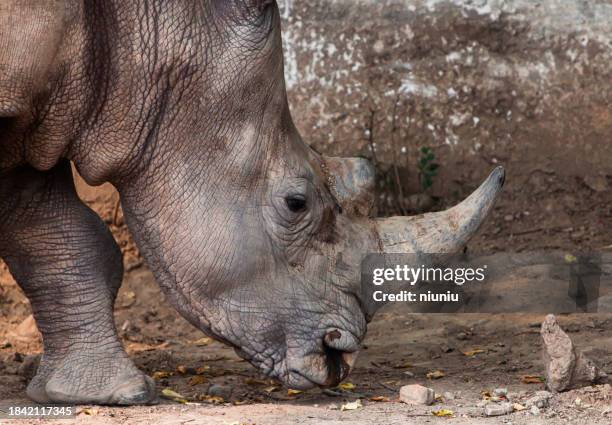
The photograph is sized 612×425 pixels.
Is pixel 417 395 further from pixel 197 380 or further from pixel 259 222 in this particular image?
pixel 197 380

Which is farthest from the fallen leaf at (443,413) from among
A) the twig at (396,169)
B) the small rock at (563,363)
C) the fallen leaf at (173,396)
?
the twig at (396,169)

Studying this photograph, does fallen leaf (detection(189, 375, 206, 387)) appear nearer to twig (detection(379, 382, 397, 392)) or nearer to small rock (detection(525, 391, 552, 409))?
twig (detection(379, 382, 397, 392))

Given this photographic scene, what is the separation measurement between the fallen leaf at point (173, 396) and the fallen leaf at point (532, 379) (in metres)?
1.59

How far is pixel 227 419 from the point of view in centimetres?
657

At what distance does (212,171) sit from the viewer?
6.76 meters

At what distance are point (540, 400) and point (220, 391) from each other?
1.50 m

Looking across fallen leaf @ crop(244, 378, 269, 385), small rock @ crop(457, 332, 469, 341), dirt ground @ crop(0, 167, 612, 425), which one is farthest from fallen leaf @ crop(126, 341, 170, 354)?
small rock @ crop(457, 332, 469, 341)

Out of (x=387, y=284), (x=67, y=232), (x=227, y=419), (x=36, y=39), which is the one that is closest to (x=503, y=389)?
(x=387, y=284)

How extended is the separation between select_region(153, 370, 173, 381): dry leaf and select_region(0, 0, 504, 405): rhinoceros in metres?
0.72

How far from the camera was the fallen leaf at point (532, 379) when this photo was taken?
748cm

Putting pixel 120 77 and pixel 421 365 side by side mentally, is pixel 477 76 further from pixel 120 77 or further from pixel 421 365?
pixel 120 77

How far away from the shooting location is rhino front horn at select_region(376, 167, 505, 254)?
701cm

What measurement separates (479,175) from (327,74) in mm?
→ 1136

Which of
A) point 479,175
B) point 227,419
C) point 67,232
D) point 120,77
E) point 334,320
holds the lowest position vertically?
point 227,419
